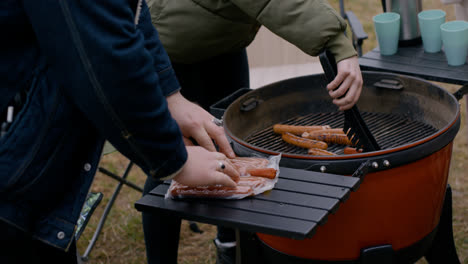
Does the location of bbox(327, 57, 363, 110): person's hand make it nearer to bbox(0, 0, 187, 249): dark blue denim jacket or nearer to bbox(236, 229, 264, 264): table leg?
bbox(236, 229, 264, 264): table leg

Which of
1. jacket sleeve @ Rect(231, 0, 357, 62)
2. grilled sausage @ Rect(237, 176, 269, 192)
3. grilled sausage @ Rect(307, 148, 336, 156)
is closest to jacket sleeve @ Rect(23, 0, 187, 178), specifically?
grilled sausage @ Rect(237, 176, 269, 192)

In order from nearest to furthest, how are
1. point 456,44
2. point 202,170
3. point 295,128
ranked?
point 202,170 < point 295,128 < point 456,44

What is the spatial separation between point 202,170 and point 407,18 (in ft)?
6.72

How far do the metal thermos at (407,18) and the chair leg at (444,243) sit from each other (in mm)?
1026

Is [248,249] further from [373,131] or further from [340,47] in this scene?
[340,47]

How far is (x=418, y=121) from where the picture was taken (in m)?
2.32

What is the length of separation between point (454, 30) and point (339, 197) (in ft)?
4.73

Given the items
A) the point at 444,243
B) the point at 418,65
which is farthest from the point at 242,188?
the point at 418,65

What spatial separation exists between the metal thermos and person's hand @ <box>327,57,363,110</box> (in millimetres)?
1125

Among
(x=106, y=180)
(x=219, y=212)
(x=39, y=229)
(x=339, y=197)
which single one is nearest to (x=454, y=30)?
(x=339, y=197)

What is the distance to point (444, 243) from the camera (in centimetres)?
231

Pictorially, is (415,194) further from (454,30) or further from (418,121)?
(454,30)

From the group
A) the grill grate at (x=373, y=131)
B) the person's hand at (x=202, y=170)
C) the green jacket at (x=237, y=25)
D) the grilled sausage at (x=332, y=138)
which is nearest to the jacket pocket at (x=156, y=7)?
the green jacket at (x=237, y=25)

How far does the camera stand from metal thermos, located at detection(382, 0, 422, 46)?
284 cm
